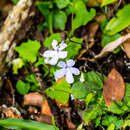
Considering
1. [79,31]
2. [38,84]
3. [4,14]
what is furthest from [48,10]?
[38,84]

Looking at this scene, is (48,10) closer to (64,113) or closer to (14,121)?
(64,113)

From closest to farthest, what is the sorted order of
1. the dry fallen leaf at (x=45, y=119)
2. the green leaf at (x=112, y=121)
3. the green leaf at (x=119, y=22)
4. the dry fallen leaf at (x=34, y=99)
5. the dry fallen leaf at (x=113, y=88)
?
1. the green leaf at (x=112, y=121)
2. the dry fallen leaf at (x=113, y=88)
3. the green leaf at (x=119, y=22)
4. the dry fallen leaf at (x=45, y=119)
5. the dry fallen leaf at (x=34, y=99)

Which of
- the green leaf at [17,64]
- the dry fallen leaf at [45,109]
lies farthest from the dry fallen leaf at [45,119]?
the green leaf at [17,64]

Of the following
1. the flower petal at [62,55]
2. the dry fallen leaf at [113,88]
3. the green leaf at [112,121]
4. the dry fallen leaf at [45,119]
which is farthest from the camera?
the dry fallen leaf at [45,119]

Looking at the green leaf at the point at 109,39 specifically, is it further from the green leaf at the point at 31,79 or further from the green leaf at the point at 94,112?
the green leaf at the point at 31,79

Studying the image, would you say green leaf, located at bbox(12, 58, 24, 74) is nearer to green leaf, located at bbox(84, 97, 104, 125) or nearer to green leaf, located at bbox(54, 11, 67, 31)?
green leaf, located at bbox(54, 11, 67, 31)

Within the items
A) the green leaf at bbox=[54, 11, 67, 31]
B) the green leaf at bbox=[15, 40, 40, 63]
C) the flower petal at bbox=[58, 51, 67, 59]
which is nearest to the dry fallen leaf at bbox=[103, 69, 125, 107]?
the flower petal at bbox=[58, 51, 67, 59]
